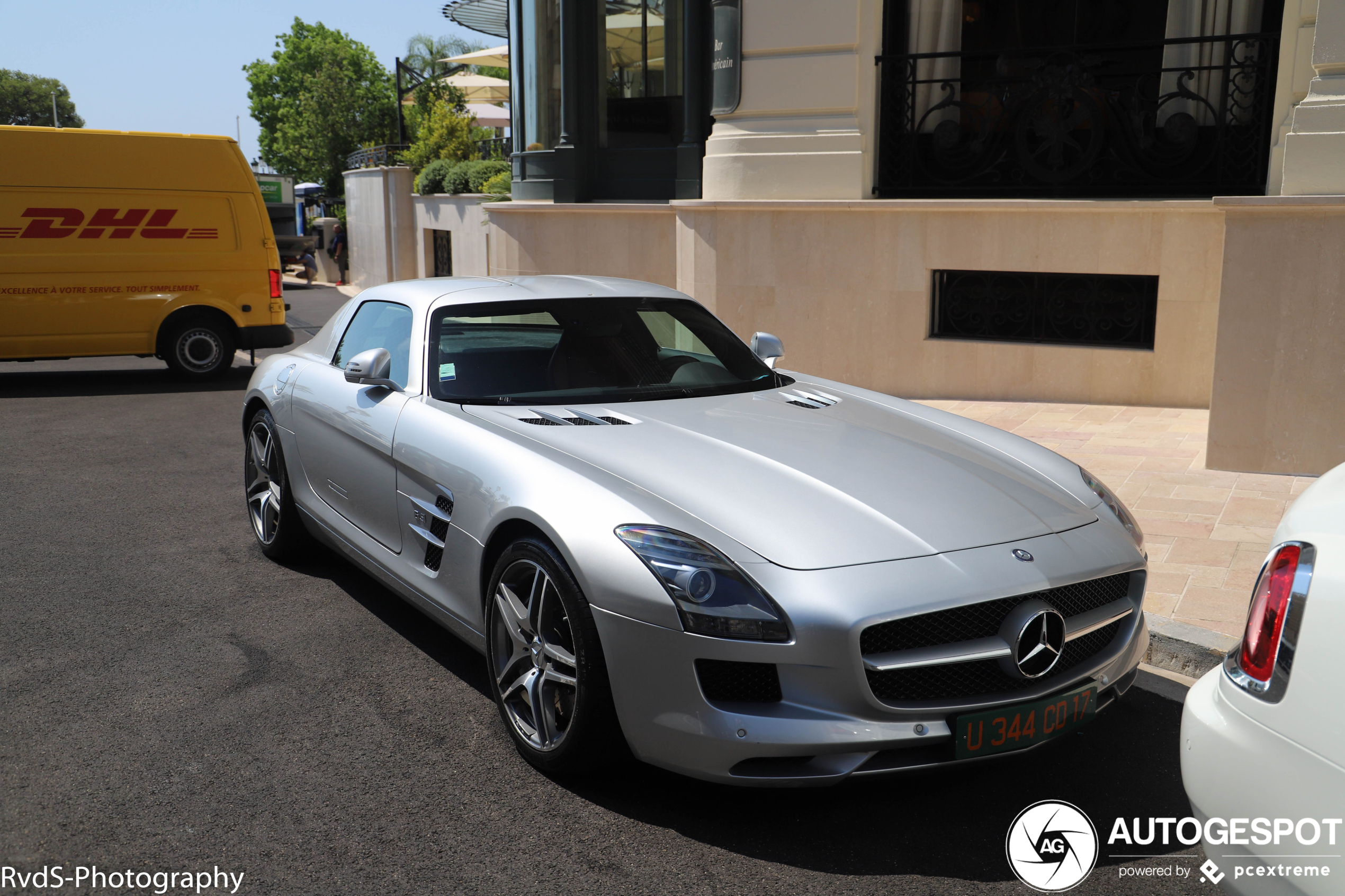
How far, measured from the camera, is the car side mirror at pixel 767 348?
516 centimetres

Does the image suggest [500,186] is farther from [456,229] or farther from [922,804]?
[922,804]

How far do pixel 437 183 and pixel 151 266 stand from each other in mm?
10638

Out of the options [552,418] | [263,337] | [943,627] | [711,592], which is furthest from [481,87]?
[943,627]

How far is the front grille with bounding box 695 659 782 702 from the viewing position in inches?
116

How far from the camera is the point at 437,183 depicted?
22219 millimetres

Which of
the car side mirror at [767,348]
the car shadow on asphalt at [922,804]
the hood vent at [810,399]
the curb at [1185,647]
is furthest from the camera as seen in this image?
the car side mirror at [767,348]

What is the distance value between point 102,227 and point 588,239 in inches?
→ 207

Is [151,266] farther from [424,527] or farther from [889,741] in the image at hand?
[889,741]

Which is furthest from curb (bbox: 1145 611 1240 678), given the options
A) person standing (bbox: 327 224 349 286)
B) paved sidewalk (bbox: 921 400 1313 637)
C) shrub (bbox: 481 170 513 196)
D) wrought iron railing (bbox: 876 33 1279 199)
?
person standing (bbox: 327 224 349 286)

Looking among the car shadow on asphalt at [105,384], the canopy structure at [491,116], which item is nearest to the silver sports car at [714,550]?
the car shadow on asphalt at [105,384]

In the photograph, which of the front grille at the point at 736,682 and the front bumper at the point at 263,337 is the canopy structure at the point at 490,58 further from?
the front grille at the point at 736,682

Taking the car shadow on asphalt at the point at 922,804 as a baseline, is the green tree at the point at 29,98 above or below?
above

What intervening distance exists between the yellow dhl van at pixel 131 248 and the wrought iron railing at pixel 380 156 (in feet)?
43.6

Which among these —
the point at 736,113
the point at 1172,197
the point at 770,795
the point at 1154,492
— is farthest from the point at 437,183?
the point at 770,795
